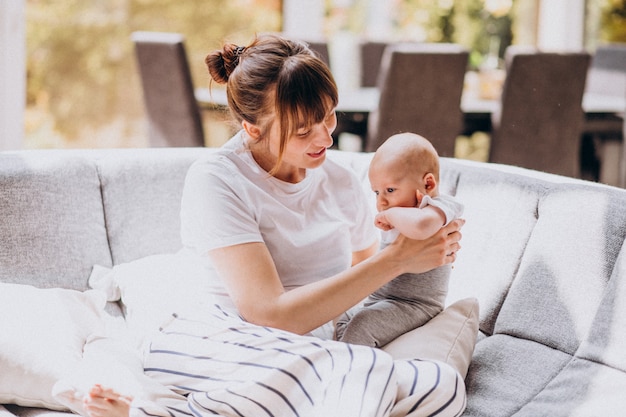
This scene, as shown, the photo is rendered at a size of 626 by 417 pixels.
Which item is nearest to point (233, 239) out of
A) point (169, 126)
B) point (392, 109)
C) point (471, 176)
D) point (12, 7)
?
point (471, 176)

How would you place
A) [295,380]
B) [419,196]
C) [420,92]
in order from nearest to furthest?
[295,380] < [419,196] < [420,92]

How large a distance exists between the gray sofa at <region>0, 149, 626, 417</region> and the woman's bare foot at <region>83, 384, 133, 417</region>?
21 cm

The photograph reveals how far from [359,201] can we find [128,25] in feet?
12.0

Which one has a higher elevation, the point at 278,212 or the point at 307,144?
the point at 307,144

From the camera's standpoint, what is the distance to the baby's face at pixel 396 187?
1719 mm

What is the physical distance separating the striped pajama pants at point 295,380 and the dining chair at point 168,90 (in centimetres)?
237

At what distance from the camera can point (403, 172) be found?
67.7 inches

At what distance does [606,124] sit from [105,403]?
356 cm

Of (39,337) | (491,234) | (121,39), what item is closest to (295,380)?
(39,337)

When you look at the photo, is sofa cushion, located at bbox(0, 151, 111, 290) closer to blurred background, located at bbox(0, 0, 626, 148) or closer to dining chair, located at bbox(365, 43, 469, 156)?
dining chair, located at bbox(365, 43, 469, 156)

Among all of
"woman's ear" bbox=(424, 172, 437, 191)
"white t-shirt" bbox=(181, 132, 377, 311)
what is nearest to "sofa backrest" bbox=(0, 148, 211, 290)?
"white t-shirt" bbox=(181, 132, 377, 311)

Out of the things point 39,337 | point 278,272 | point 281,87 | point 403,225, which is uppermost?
point 281,87

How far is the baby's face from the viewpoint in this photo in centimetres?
172

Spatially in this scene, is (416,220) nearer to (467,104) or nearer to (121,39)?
(467,104)
